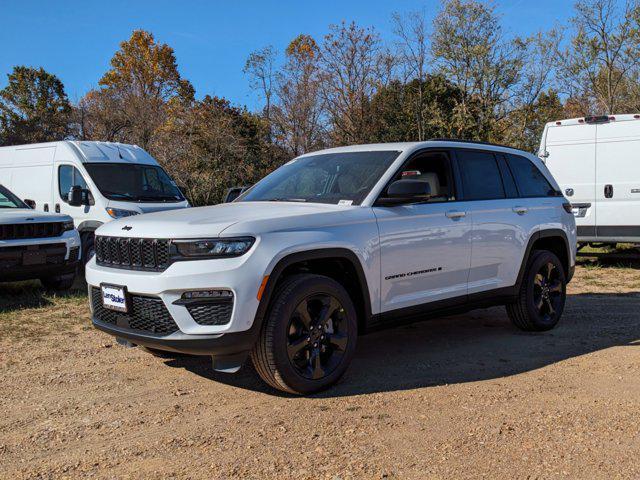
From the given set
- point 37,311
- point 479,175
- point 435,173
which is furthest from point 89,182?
point 479,175

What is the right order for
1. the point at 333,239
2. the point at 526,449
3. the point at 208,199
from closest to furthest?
the point at 526,449 → the point at 333,239 → the point at 208,199

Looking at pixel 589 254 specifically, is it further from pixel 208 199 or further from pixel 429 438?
pixel 208 199

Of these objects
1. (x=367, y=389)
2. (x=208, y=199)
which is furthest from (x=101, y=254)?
(x=208, y=199)

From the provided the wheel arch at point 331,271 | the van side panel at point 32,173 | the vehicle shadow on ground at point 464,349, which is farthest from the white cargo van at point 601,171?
the van side panel at point 32,173

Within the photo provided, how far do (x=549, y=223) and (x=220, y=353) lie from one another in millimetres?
3877

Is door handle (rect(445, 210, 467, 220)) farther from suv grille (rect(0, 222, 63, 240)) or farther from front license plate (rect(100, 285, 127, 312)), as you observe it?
suv grille (rect(0, 222, 63, 240))

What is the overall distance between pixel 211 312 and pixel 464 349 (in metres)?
2.66

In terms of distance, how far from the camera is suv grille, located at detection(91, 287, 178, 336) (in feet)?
13.7

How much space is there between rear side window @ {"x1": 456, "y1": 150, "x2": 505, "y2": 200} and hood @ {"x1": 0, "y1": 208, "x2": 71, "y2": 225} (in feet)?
18.3

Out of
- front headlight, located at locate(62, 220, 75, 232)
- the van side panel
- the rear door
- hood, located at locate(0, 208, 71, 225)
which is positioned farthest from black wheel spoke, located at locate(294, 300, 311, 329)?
the van side panel

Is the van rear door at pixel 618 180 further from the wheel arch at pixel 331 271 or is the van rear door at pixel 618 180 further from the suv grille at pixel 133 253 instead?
the suv grille at pixel 133 253

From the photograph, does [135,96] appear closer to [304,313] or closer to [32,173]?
[32,173]

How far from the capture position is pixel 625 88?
89.5 ft

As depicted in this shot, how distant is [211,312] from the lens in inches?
160
